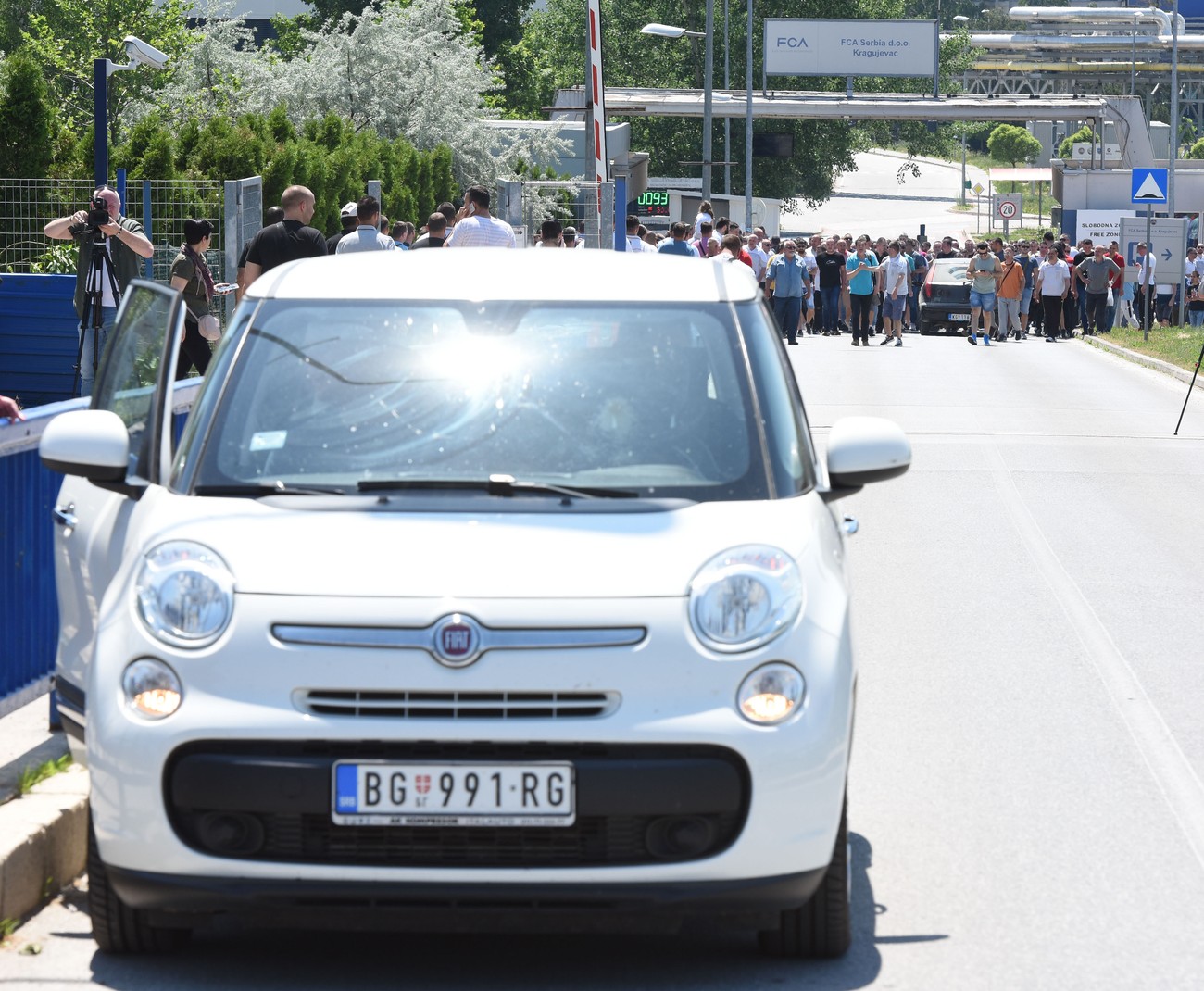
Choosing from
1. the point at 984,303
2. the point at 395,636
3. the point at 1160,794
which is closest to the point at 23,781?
the point at 395,636

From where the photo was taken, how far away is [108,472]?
493 centimetres

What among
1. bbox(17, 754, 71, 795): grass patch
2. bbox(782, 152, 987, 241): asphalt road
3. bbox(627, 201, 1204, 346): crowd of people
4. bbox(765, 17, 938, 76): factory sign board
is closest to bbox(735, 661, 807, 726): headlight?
bbox(17, 754, 71, 795): grass patch

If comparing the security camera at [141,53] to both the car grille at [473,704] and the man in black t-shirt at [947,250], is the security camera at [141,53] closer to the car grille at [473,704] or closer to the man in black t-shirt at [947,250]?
the car grille at [473,704]

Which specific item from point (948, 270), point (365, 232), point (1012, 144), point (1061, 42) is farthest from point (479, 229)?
point (1012, 144)

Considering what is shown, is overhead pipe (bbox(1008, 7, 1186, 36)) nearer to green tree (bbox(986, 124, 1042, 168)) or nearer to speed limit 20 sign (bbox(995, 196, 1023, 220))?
green tree (bbox(986, 124, 1042, 168))

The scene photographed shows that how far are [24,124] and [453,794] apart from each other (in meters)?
18.6

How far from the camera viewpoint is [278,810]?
4211 millimetres

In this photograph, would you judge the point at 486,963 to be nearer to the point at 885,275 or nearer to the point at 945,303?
the point at 885,275

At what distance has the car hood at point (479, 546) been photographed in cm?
430

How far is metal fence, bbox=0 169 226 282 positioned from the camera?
19547mm

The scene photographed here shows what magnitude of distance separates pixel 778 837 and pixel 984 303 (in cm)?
3230

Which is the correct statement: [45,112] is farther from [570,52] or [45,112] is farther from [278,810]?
[570,52]

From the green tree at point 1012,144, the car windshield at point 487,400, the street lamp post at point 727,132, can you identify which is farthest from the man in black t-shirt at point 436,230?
the green tree at point 1012,144

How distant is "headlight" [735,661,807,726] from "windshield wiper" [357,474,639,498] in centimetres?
64
